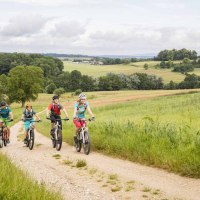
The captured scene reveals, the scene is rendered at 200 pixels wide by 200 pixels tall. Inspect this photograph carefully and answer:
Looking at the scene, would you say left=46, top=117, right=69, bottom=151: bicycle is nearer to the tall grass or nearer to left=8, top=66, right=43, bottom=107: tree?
the tall grass

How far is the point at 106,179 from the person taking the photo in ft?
31.6

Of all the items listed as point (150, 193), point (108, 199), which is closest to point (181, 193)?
point (150, 193)

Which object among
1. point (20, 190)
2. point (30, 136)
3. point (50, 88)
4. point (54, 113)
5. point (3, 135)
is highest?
point (20, 190)

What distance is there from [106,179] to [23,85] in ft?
208

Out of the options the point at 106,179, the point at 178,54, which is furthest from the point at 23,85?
the point at 178,54

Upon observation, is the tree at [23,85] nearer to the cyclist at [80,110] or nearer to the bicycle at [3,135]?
the bicycle at [3,135]

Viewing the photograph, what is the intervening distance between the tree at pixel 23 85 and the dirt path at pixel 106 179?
58.5m

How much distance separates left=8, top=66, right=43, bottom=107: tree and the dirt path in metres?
58.5

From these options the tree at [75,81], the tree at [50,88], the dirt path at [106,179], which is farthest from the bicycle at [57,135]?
the tree at [75,81]

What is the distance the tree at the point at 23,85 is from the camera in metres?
70.2

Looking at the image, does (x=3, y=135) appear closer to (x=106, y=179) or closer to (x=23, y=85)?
(x=106, y=179)

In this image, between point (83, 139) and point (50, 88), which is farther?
point (50, 88)

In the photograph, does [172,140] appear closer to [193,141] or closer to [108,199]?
[193,141]

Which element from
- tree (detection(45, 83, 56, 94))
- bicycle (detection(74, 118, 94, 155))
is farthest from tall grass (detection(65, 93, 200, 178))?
tree (detection(45, 83, 56, 94))
